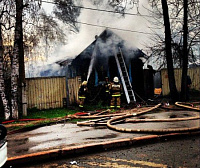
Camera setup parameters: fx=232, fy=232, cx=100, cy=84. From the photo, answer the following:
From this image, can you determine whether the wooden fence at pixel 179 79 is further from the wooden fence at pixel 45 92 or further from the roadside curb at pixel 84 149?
the roadside curb at pixel 84 149

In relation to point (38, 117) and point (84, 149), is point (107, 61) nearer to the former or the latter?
point (38, 117)

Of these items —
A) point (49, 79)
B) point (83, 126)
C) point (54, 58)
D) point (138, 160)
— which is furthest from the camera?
point (54, 58)

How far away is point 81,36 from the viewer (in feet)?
61.4

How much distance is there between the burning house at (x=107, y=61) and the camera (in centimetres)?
1467

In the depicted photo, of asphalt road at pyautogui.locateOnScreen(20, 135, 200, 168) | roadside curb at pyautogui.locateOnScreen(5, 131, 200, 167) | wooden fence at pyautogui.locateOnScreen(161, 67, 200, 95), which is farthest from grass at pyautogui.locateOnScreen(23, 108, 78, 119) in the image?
wooden fence at pyautogui.locateOnScreen(161, 67, 200, 95)

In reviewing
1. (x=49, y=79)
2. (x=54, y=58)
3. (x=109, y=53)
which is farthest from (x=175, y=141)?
(x=54, y=58)

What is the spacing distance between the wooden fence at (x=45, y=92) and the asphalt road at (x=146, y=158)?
9.06m

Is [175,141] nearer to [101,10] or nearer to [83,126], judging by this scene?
[83,126]

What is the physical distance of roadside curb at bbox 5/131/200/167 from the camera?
12.9ft

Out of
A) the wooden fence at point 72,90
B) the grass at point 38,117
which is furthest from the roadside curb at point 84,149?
the wooden fence at point 72,90

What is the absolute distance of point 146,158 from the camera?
11.9ft

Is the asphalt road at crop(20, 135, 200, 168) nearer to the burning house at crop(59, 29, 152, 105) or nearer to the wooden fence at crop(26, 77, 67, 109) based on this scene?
the wooden fence at crop(26, 77, 67, 109)

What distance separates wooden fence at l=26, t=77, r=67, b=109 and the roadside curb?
882 cm

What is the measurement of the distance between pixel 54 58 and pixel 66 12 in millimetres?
6772
